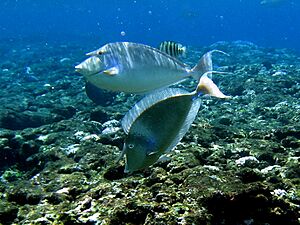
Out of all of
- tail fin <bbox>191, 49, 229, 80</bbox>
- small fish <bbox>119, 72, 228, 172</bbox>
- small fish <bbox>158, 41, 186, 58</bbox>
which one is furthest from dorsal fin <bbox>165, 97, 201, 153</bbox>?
small fish <bbox>158, 41, 186, 58</bbox>

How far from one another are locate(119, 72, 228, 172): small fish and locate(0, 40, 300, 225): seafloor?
0.42 meters

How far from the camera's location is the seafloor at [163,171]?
291cm

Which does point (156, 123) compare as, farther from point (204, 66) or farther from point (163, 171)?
point (163, 171)

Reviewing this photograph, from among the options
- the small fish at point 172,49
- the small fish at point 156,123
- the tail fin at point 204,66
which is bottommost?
the small fish at point 156,123

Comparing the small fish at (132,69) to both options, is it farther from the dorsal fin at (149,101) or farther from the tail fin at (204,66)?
the dorsal fin at (149,101)

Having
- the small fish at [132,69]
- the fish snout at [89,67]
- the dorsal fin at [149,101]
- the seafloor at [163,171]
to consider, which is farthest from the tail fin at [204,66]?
the fish snout at [89,67]

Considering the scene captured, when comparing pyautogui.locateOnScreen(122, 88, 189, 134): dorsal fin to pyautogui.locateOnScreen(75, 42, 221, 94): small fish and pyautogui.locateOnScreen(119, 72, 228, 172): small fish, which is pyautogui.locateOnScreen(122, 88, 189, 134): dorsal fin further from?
pyautogui.locateOnScreen(75, 42, 221, 94): small fish

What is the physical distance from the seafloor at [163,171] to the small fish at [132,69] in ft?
2.49

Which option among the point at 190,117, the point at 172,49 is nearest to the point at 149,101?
the point at 190,117

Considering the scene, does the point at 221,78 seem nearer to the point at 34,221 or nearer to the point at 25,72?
the point at 34,221

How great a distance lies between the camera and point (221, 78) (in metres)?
12.6

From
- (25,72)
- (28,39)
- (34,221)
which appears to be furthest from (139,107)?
(28,39)

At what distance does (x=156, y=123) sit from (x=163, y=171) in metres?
1.56

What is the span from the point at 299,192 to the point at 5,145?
557 centimetres
